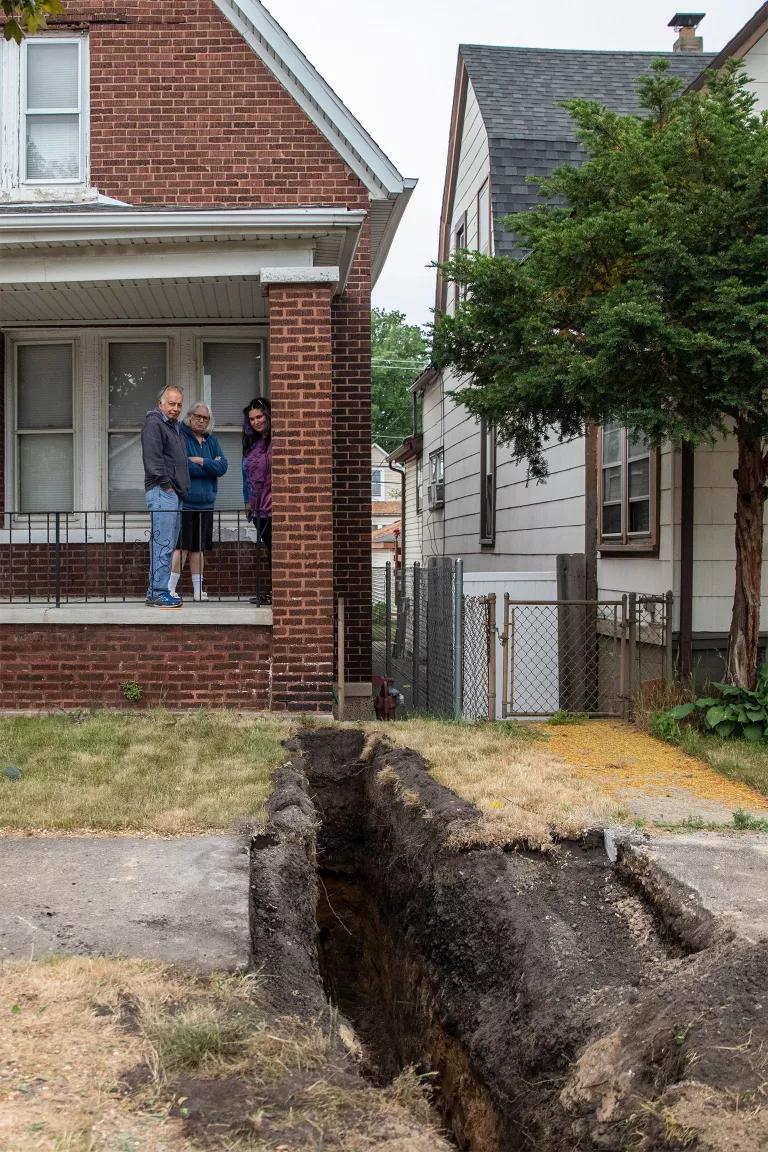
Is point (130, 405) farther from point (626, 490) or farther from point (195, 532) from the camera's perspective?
point (626, 490)

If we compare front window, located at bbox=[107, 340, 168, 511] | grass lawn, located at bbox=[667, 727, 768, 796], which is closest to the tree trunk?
grass lawn, located at bbox=[667, 727, 768, 796]

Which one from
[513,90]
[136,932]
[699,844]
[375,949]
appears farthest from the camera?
[513,90]

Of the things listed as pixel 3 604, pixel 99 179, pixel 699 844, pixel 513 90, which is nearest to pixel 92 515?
pixel 3 604

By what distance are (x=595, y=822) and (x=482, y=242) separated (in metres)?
11.7

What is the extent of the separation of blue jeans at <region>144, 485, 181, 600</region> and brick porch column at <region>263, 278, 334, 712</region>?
2.97 ft

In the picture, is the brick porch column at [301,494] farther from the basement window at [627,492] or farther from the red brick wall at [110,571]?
the basement window at [627,492]

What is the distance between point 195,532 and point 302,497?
4.54 feet

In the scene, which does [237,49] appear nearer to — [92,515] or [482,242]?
[92,515]

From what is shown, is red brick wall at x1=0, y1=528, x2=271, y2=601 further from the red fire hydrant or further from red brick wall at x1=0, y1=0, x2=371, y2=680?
red brick wall at x1=0, y1=0, x2=371, y2=680

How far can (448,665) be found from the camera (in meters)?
10.5

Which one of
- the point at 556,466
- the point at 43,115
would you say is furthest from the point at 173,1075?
the point at 556,466

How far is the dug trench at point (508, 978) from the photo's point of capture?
3.23 meters

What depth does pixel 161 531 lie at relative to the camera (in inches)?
372

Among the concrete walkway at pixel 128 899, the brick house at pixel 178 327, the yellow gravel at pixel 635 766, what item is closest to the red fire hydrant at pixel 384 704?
the brick house at pixel 178 327
